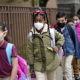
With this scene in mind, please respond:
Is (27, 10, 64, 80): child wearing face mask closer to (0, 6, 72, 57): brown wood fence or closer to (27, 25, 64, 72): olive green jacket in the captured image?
(27, 25, 64, 72): olive green jacket

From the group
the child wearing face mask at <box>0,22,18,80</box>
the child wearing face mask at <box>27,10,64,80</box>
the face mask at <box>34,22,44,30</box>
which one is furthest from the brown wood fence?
the child wearing face mask at <box>0,22,18,80</box>

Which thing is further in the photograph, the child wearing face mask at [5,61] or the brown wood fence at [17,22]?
the brown wood fence at [17,22]

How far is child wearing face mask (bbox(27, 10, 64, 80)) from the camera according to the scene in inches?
236

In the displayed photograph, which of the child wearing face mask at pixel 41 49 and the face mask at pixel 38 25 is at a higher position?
the face mask at pixel 38 25

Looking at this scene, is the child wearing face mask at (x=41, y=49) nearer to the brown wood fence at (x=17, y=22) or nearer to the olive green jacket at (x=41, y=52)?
the olive green jacket at (x=41, y=52)

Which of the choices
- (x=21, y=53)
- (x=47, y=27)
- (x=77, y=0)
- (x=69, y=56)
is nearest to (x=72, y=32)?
(x=69, y=56)

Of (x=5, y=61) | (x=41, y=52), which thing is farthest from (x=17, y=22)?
(x=5, y=61)

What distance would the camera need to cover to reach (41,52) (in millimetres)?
6012

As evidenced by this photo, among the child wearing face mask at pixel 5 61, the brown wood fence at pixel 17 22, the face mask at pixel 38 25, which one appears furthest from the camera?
the brown wood fence at pixel 17 22

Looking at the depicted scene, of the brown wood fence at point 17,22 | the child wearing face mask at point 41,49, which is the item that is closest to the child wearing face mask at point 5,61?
the child wearing face mask at point 41,49

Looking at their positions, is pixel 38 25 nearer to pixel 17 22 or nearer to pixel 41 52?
pixel 41 52

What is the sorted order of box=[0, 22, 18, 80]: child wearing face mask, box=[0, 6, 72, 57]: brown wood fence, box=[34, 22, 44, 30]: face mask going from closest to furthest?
box=[0, 22, 18, 80]: child wearing face mask
box=[34, 22, 44, 30]: face mask
box=[0, 6, 72, 57]: brown wood fence

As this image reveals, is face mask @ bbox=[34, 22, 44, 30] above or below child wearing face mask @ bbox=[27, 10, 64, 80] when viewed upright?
above

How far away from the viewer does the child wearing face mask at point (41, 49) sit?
6.00 m
